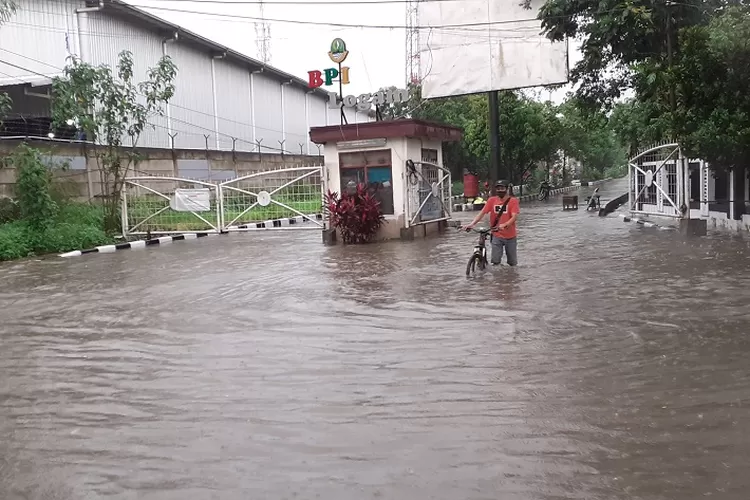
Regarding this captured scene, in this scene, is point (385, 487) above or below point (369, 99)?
below

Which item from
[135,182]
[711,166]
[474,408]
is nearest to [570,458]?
[474,408]

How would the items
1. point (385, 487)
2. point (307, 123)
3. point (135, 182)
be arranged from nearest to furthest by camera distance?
point (385, 487) < point (135, 182) < point (307, 123)

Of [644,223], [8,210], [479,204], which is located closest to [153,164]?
[8,210]

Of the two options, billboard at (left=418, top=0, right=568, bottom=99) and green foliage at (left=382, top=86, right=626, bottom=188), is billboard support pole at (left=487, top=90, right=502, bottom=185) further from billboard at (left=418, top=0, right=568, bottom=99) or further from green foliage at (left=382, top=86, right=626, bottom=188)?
green foliage at (left=382, top=86, right=626, bottom=188)

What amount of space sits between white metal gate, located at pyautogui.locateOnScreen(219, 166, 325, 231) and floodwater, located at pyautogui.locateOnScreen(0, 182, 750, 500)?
8466mm

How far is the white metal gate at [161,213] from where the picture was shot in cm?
2141

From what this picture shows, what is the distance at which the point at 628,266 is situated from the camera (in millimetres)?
11734

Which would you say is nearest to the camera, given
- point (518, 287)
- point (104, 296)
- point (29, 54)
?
point (518, 287)

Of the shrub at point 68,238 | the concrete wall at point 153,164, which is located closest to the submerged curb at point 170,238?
the shrub at point 68,238

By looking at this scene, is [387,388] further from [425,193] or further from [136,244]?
[136,244]

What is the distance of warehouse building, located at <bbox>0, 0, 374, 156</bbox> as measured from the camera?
24266 millimetres

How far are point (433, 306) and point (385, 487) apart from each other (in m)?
5.03

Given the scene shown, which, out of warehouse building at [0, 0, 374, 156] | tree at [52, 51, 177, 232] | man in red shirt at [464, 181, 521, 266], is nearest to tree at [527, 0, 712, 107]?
man in red shirt at [464, 181, 521, 266]

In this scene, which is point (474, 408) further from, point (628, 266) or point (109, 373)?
point (628, 266)
